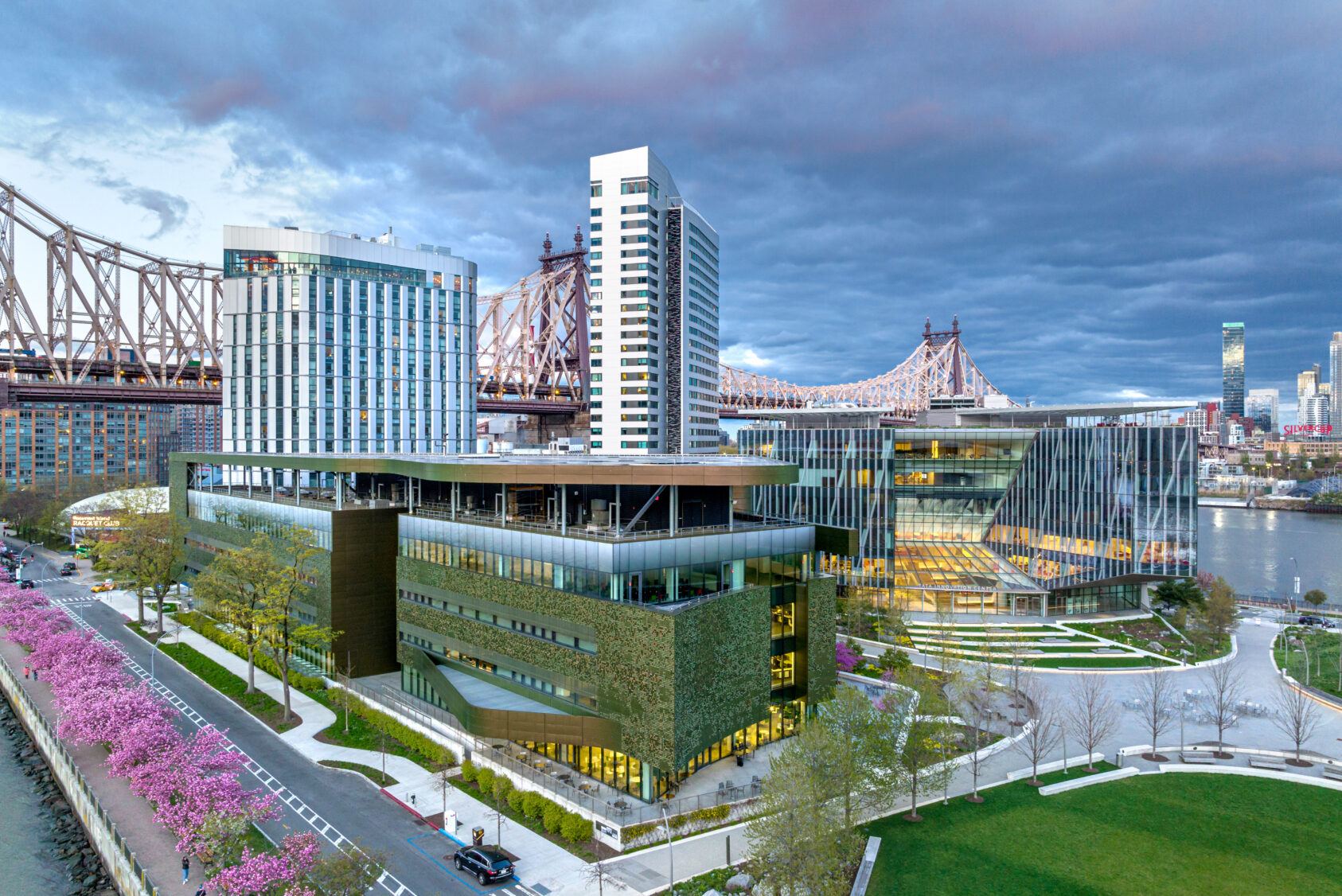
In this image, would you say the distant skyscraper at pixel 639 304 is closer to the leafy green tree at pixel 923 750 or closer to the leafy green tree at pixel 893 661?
the leafy green tree at pixel 893 661

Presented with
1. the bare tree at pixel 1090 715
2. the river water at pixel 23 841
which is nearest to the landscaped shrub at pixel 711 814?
the bare tree at pixel 1090 715

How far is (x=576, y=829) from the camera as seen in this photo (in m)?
34.9

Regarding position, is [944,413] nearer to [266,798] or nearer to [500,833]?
[500,833]

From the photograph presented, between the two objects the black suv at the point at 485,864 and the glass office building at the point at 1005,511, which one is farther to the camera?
the glass office building at the point at 1005,511

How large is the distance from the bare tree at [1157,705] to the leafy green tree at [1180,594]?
73.0ft

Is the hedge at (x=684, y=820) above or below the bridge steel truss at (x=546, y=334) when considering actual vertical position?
below

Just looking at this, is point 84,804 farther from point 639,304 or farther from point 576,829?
point 639,304

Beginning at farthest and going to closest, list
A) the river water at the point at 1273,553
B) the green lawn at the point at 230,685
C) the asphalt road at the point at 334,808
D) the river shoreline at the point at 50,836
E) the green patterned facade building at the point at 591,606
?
the river water at the point at 1273,553
the green lawn at the point at 230,685
the green patterned facade building at the point at 591,606
the river shoreline at the point at 50,836
the asphalt road at the point at 334,808

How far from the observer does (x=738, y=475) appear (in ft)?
132

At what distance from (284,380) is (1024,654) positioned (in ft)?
383

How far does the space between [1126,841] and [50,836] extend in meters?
56.7

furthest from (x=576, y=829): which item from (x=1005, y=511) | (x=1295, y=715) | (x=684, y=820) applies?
(x=1005, y=511)

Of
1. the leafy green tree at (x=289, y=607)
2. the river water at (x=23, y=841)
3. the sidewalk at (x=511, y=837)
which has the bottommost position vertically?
the river water at (x=23, y=841)

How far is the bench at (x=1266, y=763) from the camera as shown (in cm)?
4338
